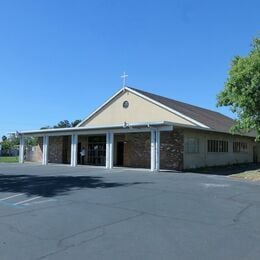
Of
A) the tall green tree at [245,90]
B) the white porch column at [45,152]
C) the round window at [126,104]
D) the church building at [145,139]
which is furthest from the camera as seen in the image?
the white porch column at [45,152]

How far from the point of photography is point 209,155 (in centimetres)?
3159

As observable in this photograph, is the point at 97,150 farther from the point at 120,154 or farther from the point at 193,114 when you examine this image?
the point at 193,114

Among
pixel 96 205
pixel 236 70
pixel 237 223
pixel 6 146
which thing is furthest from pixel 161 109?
pixel 6 146

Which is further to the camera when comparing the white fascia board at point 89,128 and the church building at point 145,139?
the church building at point 145,139

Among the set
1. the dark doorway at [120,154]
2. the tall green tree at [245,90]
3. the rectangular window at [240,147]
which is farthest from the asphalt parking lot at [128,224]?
the rectangular window at [240,147]

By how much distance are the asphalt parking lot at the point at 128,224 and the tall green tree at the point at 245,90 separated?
10022mm

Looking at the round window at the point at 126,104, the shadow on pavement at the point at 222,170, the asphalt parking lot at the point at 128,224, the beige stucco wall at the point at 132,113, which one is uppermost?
the round window at the point at 126,104

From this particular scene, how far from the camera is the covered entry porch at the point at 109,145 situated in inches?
1040

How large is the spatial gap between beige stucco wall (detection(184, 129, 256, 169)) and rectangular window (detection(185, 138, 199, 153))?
227 mm

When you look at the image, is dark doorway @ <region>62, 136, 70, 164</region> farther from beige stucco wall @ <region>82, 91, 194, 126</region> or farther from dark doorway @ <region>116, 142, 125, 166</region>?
dark doorway @ <region>116, 142, 125, 166</region>

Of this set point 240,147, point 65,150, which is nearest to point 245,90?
point 240,147

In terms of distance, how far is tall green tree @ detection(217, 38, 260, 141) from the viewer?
2317 centimetres

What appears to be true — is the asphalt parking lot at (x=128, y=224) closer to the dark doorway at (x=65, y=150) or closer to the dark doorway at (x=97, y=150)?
the dark doorway at (x=97, y=150)

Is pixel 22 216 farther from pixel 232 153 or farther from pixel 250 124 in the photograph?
pixel 232 153
